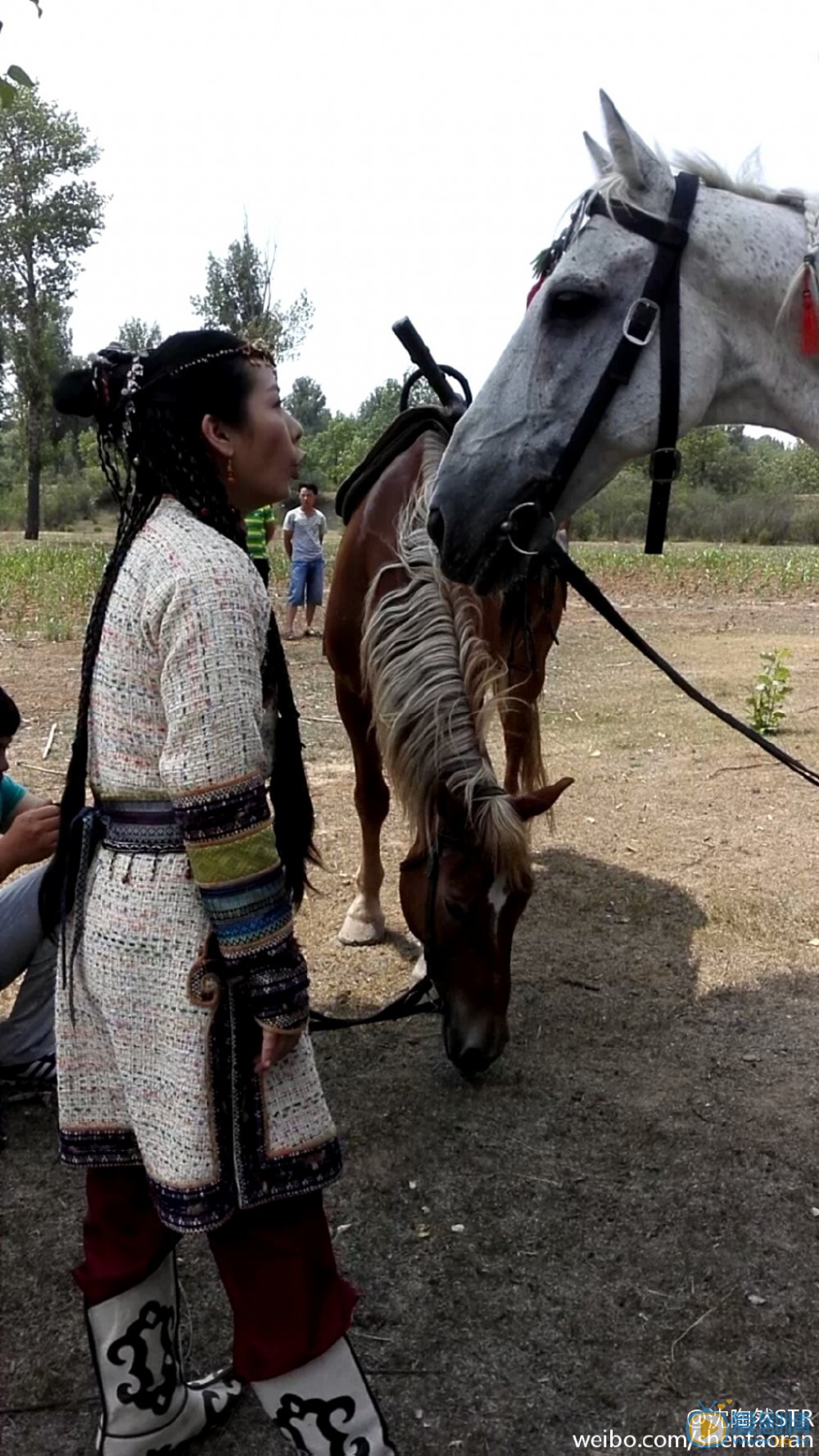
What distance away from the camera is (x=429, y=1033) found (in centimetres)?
340

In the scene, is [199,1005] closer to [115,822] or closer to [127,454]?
[115,822]

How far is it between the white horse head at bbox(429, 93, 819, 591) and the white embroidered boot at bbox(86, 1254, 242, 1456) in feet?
5.32

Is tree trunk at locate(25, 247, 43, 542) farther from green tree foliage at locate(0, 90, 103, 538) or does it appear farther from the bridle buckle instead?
the bridle buckle

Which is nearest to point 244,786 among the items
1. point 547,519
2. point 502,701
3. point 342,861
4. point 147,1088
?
point 147,1088

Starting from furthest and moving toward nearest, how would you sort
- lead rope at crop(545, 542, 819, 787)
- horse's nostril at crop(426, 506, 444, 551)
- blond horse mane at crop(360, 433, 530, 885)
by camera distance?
blond horse mane at crop(360, 433, 530, 885)
lead rope at crop(545, 542, 819, 787)
horse's nostril at crop(426, 506, 444, 551)

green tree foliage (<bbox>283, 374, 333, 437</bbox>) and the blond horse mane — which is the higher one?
green tree foliage (<bbox>283, 374, 333, 437</bbox>)

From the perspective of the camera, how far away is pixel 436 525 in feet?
7.91

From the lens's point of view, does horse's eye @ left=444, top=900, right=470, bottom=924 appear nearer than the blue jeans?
Yes

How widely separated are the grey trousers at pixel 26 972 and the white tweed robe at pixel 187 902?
1.35 m

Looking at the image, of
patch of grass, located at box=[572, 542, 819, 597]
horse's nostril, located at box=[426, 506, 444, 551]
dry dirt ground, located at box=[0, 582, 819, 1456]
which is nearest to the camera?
dry dirt ground, located at box=[0, 582, 819, 1456]

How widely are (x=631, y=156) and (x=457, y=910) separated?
1.84 metres

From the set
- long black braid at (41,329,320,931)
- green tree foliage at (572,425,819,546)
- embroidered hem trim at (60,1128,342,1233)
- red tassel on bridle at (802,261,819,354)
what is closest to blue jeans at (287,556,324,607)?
red tassel on bridle at (802,261,819,354)

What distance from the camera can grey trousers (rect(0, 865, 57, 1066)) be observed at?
9.14ft

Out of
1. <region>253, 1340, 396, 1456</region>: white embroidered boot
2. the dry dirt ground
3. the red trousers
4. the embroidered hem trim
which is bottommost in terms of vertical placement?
the dry dirt ground
